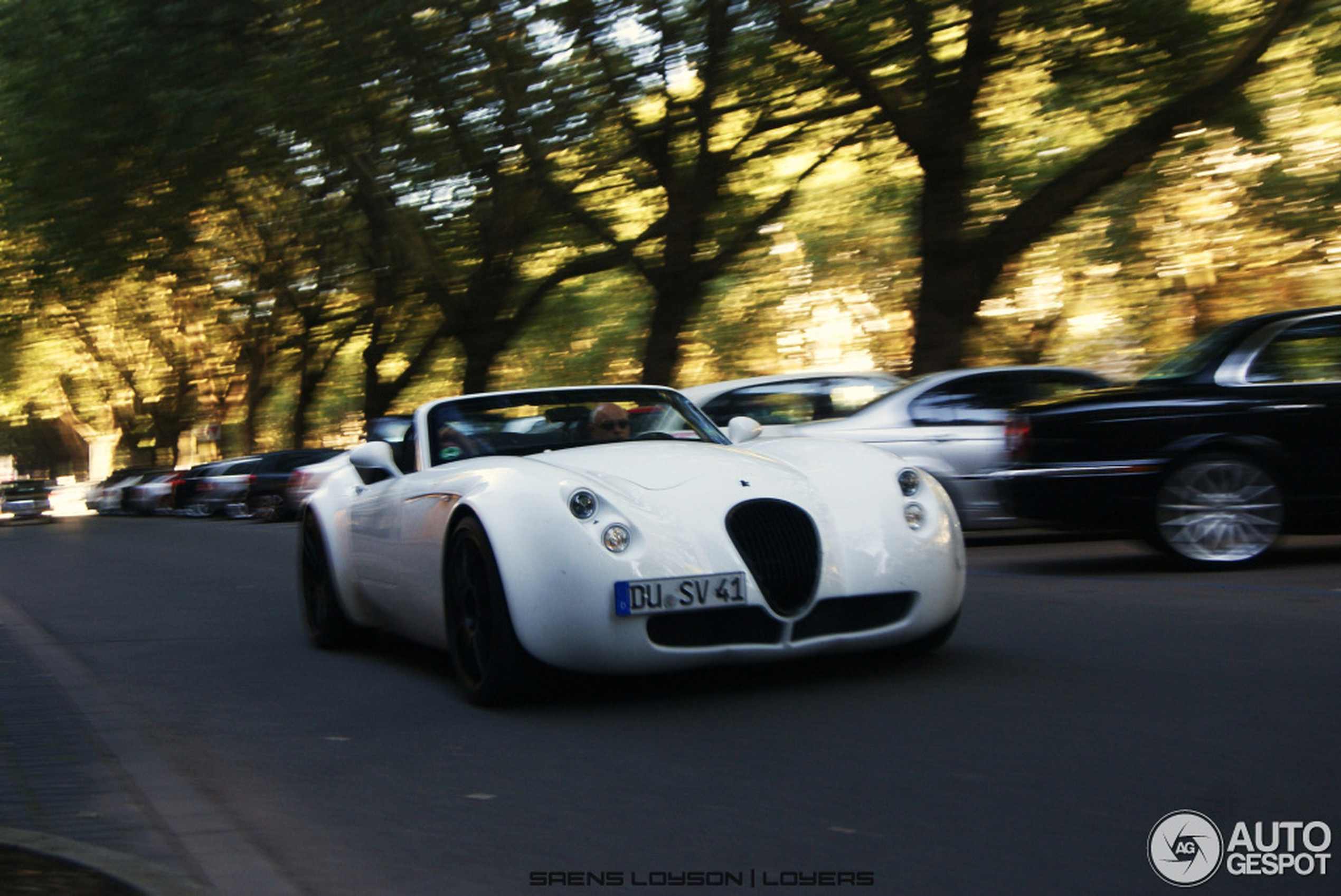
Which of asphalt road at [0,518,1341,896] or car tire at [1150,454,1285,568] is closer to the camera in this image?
asphalt road at [0,518,1341,896]

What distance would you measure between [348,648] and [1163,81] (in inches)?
451

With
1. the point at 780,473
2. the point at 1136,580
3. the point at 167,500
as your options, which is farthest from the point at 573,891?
the point at 167,500

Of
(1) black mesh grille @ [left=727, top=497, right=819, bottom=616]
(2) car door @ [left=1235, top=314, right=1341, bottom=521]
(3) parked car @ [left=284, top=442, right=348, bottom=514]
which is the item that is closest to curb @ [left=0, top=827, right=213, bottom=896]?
(1) black mesh grille @ [left=727, top=497, right=819, bottom=616]

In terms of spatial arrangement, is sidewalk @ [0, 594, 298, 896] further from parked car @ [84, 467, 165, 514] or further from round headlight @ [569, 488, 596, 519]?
parked car @ [84, 467, 165, 514]

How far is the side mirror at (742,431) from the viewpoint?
22.7ft

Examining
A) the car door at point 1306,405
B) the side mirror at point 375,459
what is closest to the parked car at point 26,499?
the side mirror at point 375,459

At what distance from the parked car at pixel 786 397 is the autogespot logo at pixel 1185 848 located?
9622 mm

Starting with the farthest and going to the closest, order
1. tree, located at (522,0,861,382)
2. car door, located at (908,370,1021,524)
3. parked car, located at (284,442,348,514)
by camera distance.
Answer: parked car, located at (284,442,348,514)
tree, located at (522,0,861,382)
car door, located at (908,370,1021,524)

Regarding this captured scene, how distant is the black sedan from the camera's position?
9.21 meters

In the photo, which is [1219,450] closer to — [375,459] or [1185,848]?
[375,459]

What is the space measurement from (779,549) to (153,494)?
127 ft

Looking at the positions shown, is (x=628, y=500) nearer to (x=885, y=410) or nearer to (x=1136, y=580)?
(x=1136, y=580)

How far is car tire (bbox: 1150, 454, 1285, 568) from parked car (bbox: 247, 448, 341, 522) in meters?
21.6

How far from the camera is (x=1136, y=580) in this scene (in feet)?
29.8
